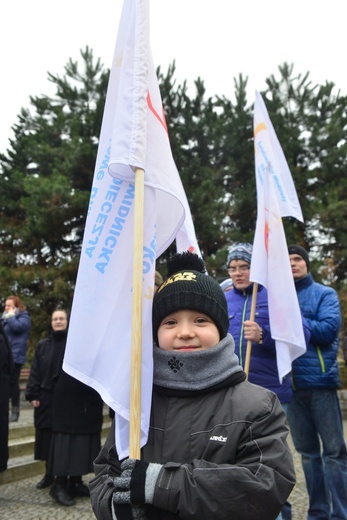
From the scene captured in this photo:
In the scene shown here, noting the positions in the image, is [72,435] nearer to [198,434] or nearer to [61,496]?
[61,496]

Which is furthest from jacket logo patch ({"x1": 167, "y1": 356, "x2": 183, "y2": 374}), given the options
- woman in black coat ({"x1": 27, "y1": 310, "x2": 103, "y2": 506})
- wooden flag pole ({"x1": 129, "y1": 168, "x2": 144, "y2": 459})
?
woman in black coat ({"x1": 27, "y1": 310, "x2": 103, "y2": 506})

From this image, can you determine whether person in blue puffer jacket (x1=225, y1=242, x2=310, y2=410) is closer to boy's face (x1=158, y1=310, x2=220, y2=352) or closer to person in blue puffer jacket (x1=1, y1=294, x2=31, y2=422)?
boy's face (x1=158, y1=310, x2=220, y2=352)

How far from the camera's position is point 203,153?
634 inches

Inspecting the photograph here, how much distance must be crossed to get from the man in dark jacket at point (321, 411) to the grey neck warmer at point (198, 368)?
2158 millimetres

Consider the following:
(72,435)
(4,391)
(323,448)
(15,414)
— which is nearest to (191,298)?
(323,448)


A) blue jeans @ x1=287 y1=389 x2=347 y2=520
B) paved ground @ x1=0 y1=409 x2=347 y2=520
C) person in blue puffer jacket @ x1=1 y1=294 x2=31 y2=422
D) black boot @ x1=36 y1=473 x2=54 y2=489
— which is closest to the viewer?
blue jeans @ x1=287 y1=389 x2=347 y2=520

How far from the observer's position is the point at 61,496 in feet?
17.1

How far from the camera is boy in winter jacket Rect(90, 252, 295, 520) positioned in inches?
64.3

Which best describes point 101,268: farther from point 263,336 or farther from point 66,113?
point 66,113

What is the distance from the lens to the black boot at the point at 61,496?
5148mm

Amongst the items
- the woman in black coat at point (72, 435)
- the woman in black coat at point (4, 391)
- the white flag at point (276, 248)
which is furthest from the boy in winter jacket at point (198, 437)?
the woman in black coat at point (4, 391)

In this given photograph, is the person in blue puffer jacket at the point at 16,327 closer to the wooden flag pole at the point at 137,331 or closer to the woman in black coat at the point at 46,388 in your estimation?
the woman in black coat at the point at 46,388

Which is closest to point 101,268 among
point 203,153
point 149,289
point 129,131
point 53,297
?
point 149,289

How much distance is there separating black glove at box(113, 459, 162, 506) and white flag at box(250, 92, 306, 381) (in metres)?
1.83
